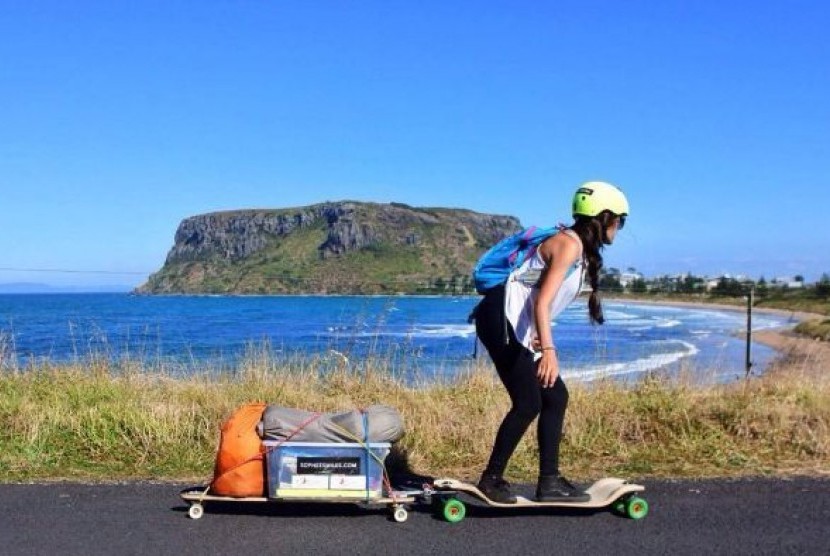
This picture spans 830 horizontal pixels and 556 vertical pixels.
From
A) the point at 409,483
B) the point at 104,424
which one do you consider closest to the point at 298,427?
the point at 409,483

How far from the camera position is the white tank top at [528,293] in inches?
202

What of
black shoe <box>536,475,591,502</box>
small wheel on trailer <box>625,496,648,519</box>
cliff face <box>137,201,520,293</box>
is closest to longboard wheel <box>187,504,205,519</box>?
black shoe <box>536,475,591,502</box>

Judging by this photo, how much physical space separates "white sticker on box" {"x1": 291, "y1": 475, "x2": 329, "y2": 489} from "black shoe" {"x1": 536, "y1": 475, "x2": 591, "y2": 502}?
4.28 feet

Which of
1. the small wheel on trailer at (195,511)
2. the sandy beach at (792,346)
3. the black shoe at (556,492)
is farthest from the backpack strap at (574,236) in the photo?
the sandy beach at (792,346)

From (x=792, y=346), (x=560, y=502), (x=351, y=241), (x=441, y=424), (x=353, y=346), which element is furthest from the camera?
(x=351, y=241)

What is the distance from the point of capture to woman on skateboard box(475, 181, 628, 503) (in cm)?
507

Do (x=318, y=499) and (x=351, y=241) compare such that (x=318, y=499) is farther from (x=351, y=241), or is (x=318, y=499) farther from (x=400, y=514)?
(x=351, y=241)

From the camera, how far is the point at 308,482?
5.12 metres

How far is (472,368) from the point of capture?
8.83 meters

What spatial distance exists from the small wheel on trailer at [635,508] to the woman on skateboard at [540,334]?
0.85ft

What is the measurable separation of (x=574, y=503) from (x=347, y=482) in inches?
54.1

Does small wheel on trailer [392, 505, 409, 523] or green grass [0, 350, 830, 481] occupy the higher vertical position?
green grass [0, 350, 830, 481]

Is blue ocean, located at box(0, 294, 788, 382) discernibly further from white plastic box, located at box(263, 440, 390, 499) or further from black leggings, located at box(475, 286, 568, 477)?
white plastic box, located at box(263, 440, 390, 499)

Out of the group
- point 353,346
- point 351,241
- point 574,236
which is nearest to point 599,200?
point 574,236
